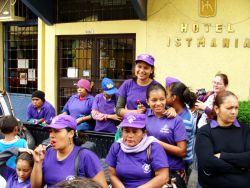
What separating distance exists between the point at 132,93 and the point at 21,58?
8.41 metres

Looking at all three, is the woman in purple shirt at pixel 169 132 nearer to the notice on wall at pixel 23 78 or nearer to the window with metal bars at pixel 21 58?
the window with metal bars at pixel 21 58

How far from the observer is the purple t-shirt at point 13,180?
359 centimetres

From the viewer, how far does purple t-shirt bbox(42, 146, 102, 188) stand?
3148 millimetres

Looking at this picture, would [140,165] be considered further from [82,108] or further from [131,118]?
[82,108]

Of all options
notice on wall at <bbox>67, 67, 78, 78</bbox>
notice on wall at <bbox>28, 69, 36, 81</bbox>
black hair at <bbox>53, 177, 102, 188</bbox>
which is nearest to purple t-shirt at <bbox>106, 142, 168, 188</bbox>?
black hair at <bbox>53, 177, 102, 188</bbox>

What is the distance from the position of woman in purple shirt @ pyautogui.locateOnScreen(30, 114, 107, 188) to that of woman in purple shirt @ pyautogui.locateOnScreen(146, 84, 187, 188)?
2.48 feet

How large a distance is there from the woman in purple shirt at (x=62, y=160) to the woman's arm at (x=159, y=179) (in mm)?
392

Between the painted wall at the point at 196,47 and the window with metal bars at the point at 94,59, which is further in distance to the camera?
the window with metal bars at the point at 94,59

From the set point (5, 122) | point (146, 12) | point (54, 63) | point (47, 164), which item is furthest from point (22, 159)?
point (54, 63)

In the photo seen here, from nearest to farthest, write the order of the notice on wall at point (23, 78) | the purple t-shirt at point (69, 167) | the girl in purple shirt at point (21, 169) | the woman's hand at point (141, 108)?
the purple t-shirt at point (69, 167), the girl in purple shirt at point (21, 169), the woman's hand at point (141, 108), the notice on wall at point (23, 78)

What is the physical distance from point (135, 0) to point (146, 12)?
0.77 m

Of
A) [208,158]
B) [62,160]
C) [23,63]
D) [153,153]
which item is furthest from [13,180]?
[23,63]

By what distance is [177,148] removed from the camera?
361 cm

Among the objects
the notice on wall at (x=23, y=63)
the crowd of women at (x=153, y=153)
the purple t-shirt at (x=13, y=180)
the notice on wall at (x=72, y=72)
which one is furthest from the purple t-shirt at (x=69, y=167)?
the notice on wall at (x=23, y=63)
